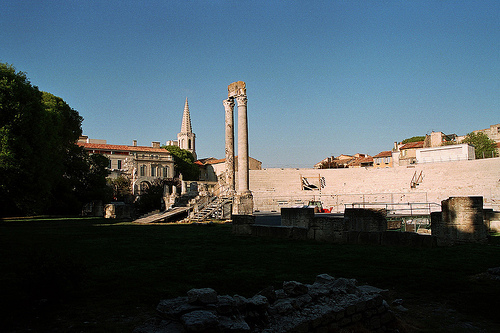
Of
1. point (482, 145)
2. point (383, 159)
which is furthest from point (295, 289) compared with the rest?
point (482, 145)

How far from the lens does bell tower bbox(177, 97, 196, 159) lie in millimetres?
95438

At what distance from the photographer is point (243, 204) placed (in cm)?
2314

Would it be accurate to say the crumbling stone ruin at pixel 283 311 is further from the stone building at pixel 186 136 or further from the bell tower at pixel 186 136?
the bell tower at pixel 186 136

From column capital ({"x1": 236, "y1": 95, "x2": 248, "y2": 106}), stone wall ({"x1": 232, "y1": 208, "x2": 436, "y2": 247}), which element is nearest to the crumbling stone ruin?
stone wall ({"x1": 232, "y1": 208, "x2": 436, "y2": 247})

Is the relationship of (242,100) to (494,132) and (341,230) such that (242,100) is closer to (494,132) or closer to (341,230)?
(341,230)

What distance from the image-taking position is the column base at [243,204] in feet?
75.3

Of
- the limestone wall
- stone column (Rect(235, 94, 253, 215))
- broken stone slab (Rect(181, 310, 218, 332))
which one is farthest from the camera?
the limestone wall

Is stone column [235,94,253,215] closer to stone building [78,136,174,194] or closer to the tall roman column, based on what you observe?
the tall roman column

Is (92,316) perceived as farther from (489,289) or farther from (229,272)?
(489,289)

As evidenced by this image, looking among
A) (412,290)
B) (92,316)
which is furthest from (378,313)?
(92,316)

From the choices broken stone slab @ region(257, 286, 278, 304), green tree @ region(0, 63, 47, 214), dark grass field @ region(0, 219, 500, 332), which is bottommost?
dark grass field @ region(0, 219, 500, 332)

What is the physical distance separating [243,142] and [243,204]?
13.5 feet

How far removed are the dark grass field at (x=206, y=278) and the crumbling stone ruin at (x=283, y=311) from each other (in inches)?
20.6

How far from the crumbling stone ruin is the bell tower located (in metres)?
91.8
